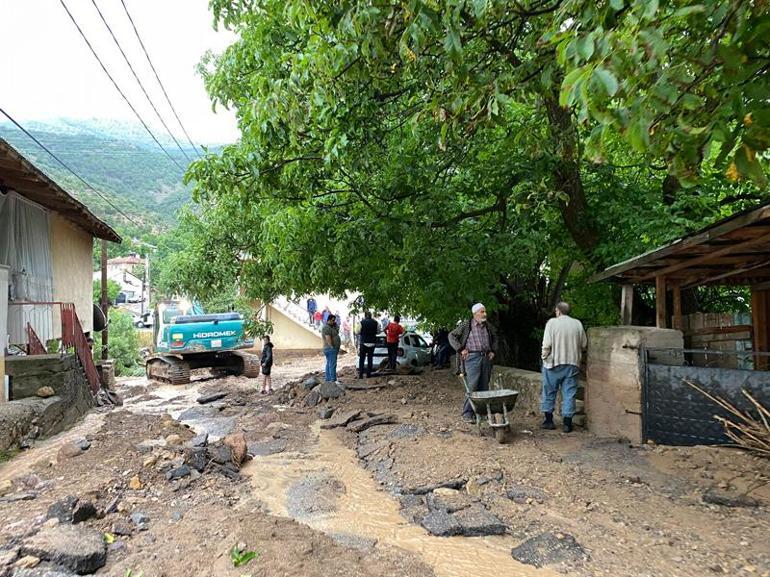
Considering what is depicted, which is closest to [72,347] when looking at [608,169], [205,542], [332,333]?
[332,333]

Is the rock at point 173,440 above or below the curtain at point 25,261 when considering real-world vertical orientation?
below

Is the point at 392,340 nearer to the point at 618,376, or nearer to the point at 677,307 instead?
the point at 677,307

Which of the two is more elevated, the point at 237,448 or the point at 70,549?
the point at 70,549

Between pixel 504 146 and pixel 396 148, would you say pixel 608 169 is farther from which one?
pixel 396 148

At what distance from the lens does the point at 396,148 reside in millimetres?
8031

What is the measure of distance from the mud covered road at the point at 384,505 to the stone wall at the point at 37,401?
34cm

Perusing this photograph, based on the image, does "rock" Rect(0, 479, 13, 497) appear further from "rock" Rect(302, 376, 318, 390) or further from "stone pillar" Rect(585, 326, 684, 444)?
"rock" Rect(302, 376, 318, 390)

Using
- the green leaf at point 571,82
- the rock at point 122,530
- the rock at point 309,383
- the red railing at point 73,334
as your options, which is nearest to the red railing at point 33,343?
the red railing at point 73,334

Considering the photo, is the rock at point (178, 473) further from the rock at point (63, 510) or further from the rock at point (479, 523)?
the rock at point (479, 523)

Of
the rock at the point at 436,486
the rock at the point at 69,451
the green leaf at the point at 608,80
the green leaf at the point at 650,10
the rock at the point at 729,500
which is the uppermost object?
the green leaf at the point at 650,10

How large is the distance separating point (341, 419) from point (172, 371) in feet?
33.1

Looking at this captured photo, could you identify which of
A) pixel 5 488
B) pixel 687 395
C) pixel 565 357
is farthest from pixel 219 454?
pixel 687 395

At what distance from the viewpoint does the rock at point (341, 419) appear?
9.13m

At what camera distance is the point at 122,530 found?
4.60 metres
